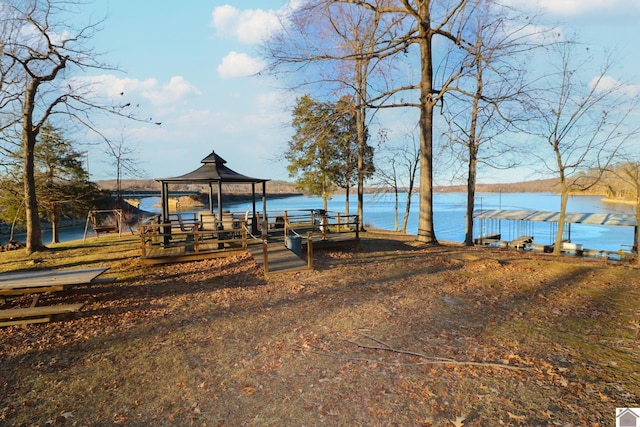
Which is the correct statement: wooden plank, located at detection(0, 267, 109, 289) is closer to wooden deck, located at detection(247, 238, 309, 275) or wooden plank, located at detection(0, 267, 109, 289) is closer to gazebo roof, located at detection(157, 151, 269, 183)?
wooden deck, located at detection(247, 238, 309, 275)

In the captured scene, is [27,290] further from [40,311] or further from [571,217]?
[571,217]

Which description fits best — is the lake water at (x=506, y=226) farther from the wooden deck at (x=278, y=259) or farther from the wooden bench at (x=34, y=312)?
the wooden bench at (x=34, y=312)

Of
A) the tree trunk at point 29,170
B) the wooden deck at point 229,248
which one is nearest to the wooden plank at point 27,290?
the wooden deck at point 229,248

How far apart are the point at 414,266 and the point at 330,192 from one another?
1602cm

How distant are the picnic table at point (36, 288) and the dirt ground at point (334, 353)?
27 centimetres

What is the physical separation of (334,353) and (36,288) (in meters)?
5.46

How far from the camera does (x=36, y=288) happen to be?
5.55 meters

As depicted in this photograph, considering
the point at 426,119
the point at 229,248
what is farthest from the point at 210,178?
the point at 426,119

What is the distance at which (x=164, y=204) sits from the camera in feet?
38.3

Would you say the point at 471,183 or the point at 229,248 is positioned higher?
the point at 471,183

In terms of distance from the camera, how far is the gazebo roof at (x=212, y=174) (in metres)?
11.4

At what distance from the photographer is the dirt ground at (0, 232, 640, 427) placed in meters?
3.07

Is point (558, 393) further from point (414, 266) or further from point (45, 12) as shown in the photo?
point (45, 12)

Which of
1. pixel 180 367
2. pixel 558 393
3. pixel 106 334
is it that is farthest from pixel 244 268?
pixel 558 393
